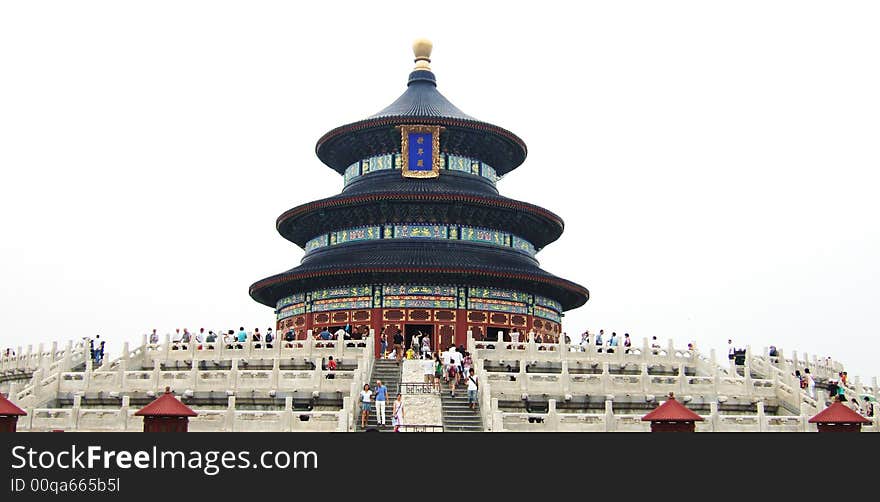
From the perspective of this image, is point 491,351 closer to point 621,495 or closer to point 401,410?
point 401,410

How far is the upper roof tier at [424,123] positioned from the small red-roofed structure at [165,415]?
104ft

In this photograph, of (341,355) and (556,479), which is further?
(341,355)

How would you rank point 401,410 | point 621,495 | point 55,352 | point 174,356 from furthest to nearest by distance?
point 55,352 → point 174,356 → point 401,410 → point 621,495

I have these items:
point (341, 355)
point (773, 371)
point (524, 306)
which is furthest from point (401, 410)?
point (524, 306)

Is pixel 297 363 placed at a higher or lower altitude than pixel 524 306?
lower

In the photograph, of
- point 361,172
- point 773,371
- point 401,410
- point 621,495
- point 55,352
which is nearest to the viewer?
point 621,495

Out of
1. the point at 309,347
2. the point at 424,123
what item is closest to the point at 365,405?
the point at 309,347

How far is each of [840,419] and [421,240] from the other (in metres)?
28.3

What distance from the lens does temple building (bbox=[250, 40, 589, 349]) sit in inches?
1796

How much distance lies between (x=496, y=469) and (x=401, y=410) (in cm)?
1045

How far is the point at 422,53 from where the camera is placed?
5678 cm

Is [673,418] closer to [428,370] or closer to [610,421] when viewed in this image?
[610,421]

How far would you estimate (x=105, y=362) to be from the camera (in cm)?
3188

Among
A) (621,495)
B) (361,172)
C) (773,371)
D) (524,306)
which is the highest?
(361,172)
